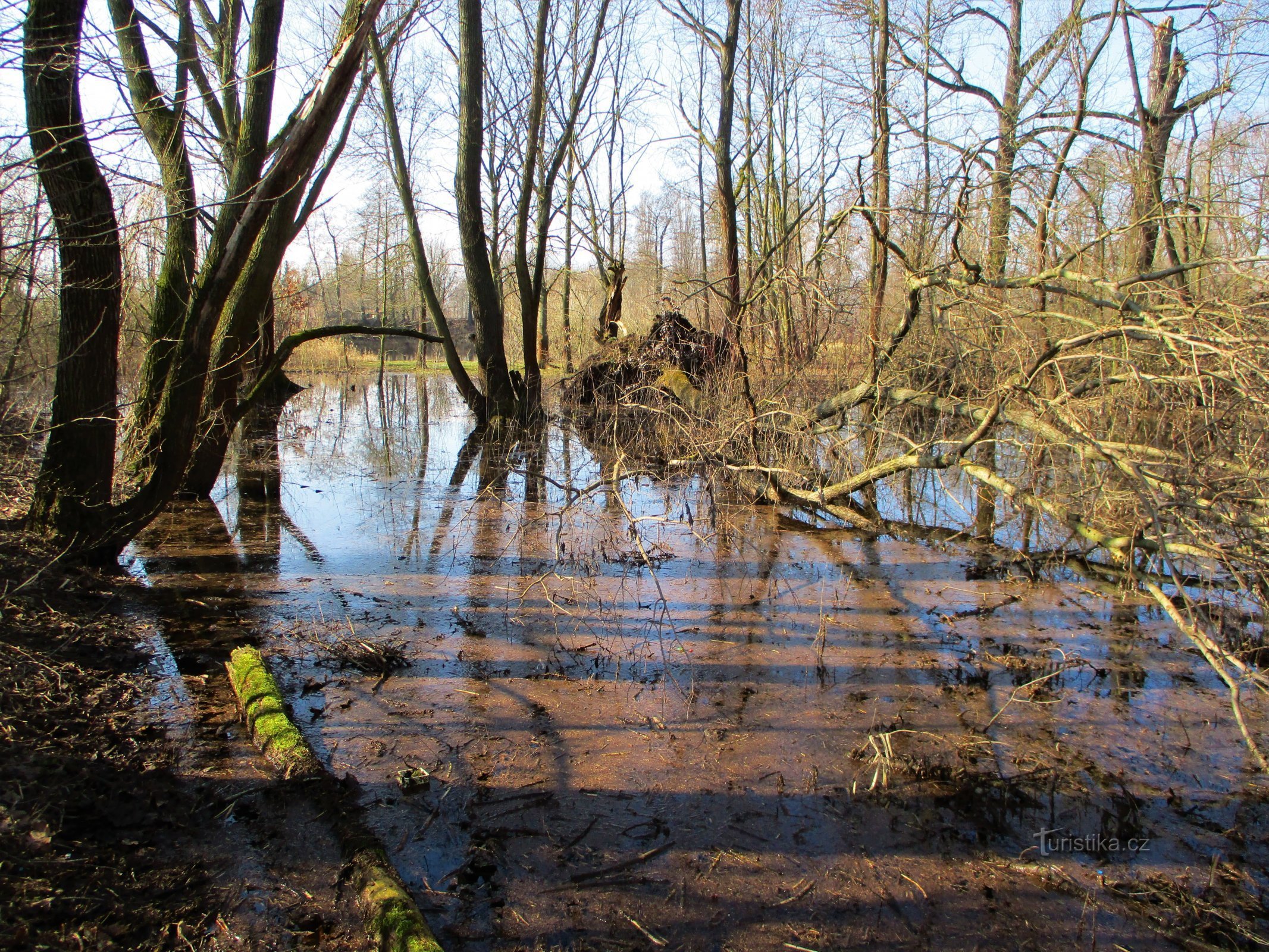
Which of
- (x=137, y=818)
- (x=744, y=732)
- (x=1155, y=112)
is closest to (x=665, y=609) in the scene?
(x=744, y=732)

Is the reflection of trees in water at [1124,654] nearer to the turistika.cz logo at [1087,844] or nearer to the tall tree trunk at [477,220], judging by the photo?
the turistika.cz logo at [1087,844]

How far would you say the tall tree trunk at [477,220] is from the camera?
13.2m

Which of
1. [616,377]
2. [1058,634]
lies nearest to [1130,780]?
[1058,634]

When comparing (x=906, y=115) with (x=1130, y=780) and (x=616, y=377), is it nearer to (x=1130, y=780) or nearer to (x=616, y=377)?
(x=616, y=377)

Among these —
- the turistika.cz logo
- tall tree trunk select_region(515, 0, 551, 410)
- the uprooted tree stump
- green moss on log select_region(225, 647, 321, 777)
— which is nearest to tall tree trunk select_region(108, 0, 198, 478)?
green moss on log select_region(225, 647, 321, 777)

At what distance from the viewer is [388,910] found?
106 inches

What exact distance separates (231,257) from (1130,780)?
22.2ft

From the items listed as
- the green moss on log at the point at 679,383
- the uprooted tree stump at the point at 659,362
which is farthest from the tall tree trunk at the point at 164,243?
the green moss on log at the point at 679,383

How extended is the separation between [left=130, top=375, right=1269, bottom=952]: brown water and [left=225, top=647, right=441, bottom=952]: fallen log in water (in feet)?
0.55

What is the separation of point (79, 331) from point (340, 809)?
13.6 ft

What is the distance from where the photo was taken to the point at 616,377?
14.8 m

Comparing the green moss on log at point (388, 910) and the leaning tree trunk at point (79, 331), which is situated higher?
the leaning tree trunk at point (79, 331)

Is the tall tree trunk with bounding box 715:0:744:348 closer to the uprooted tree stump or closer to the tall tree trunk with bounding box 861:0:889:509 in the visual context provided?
the uprooted tree stump

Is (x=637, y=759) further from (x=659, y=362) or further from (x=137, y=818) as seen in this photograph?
(x=659, y=362)
